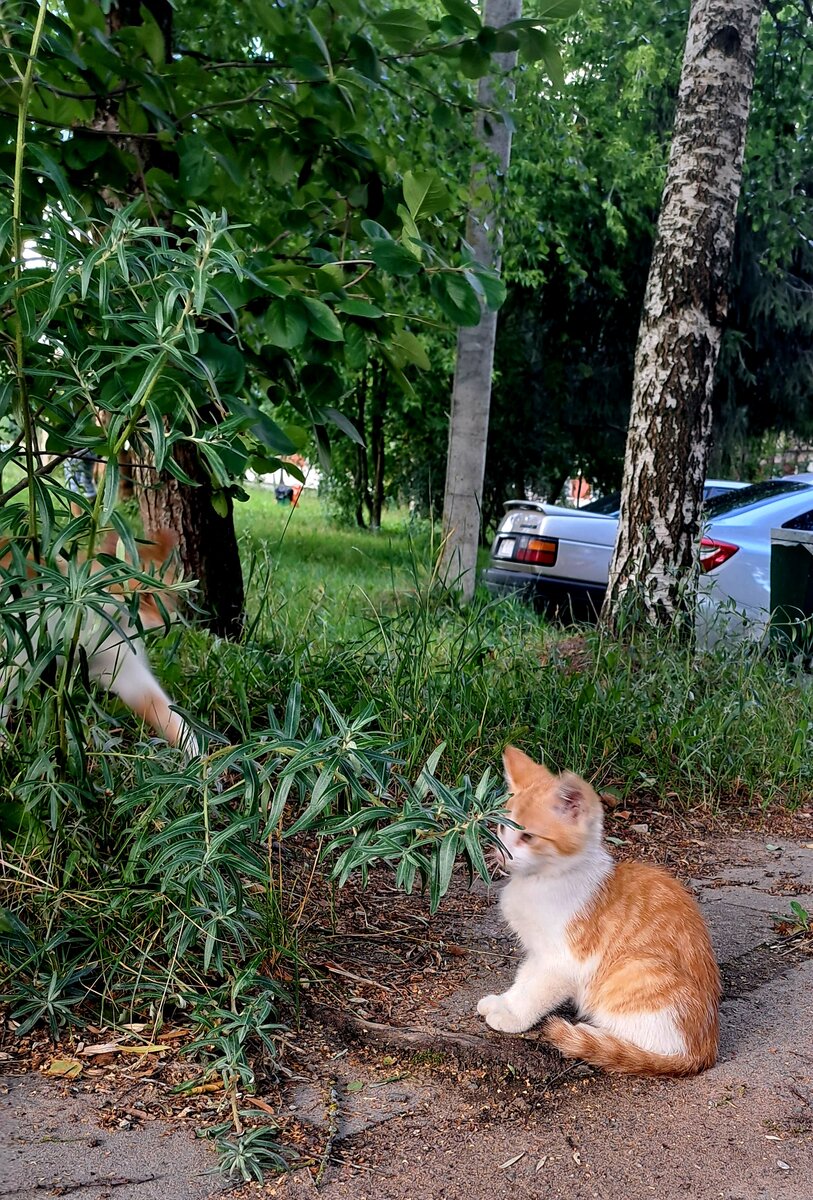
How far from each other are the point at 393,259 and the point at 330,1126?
6.45 feet

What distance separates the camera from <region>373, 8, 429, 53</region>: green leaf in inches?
124

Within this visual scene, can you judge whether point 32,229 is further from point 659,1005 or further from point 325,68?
point 659,1005

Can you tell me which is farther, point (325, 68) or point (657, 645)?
point (657, 645)

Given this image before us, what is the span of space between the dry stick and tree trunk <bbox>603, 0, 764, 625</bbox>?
368 centimetres

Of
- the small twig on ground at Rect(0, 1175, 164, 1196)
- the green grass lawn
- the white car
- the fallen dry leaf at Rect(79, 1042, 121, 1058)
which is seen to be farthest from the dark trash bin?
the small twig on ground at Rect(0, 1175, 164, 1196)

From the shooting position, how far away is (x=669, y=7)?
41.7 feet

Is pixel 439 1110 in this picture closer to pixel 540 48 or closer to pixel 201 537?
pixel 540 48

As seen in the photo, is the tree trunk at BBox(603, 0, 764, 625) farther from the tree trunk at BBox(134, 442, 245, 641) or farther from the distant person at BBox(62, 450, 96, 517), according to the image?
the distant person at BBox(62, 450, 96, 517)

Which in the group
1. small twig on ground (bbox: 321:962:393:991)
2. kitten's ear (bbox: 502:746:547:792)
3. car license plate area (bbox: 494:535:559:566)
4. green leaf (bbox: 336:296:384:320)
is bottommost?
small twig on ground (bbox: 321:962:393:991)

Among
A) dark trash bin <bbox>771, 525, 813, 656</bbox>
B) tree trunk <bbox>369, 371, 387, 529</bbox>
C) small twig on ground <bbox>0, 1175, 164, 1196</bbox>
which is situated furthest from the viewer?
tree trunk <bbox>369, 371, 387, 529</bbox>

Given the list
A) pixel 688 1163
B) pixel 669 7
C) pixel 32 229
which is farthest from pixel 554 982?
pixel 669 7

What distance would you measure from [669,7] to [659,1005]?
13647 mm

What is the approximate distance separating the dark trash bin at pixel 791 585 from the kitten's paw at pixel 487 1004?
131 inches

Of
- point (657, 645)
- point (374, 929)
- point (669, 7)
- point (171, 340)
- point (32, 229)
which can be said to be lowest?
point (374, 929)
